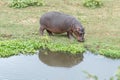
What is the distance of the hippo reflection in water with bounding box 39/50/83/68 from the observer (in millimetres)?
9996

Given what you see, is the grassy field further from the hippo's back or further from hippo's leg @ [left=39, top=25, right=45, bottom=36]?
the hippo's back

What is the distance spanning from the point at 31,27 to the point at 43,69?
2.88 metres

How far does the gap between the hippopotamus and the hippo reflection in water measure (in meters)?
0.89

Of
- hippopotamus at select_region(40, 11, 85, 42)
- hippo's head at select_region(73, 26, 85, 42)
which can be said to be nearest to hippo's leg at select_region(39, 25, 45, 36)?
hippopotamus at select_region(40, 11, 85, 42)

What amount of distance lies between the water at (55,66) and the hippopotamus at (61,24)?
3.18 feet

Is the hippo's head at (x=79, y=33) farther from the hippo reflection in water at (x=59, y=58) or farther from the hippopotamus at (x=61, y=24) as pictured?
the hippo reflection in water at (x=59, y=58)

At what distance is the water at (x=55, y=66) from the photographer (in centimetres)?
Answer: 911

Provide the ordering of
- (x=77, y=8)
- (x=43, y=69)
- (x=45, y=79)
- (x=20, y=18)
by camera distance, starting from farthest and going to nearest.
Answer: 1. (x=77, y=8)
2. (x=20, y=18)
3. (x=43, y=69)
4. (x=45, y=79)

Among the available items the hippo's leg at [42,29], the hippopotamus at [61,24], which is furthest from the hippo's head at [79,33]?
the hippo's leg at [42,29]

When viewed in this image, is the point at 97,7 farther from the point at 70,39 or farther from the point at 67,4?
the point at 70,39

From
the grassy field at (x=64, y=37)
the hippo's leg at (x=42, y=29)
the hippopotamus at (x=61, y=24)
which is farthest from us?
the hippo's leg at (x=42, y=29)

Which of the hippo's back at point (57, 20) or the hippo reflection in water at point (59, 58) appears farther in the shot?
the hippo's back at point (57, 20)

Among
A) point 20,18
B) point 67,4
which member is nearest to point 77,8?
point 67,4

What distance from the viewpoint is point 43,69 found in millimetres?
9547
